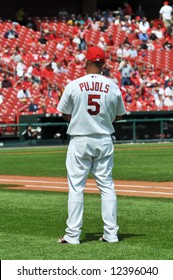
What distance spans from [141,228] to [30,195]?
488cm

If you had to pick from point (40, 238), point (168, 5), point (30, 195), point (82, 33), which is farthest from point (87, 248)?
point (168, 5)

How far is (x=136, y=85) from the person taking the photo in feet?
133

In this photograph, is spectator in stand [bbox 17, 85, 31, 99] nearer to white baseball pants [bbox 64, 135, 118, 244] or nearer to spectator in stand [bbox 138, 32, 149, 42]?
spectator in stand [bbox 138, 32, 149, 42]

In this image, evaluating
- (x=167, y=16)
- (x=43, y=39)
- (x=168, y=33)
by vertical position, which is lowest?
Result: (x=43, y=39)

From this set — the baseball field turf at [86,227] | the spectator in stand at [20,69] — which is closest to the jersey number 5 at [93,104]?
the baseball field turf at [86,227]

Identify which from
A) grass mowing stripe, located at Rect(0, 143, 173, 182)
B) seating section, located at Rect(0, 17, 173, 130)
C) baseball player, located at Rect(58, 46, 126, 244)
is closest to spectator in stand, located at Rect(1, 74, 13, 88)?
seating section, located at Rect(0, 17, 173, 130)

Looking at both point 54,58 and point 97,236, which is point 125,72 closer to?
point 54,58

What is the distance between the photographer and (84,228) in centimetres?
1065

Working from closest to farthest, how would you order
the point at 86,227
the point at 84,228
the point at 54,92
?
the point at 84,228 < the point at 86,227 < the point at 54,92

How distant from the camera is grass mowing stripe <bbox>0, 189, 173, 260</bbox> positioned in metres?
8.50

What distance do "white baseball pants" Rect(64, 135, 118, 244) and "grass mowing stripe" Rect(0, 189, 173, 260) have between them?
7.5 inches

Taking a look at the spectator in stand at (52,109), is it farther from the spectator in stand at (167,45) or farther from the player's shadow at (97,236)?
the player's shadow at (97,236)

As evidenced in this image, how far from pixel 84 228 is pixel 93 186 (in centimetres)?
657

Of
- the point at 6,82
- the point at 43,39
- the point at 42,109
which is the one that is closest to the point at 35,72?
the point at 6,82
